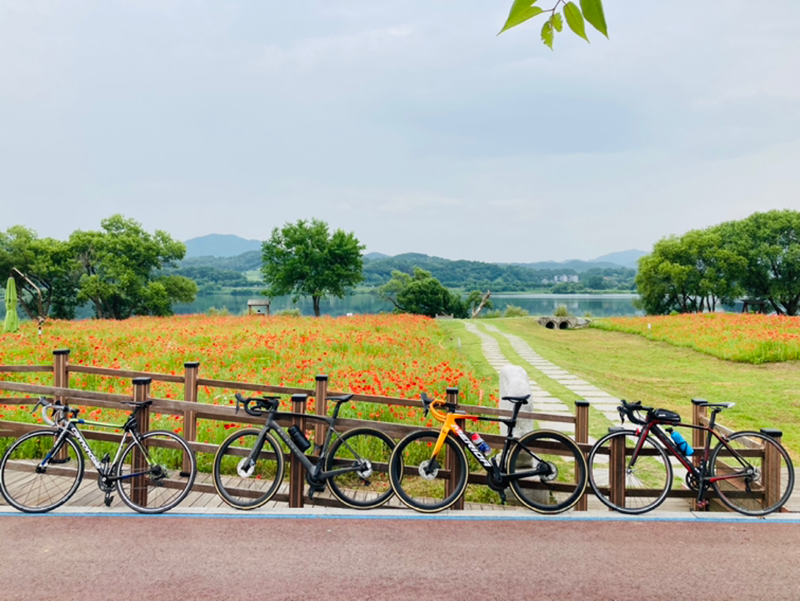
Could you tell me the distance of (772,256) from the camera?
46.8 meters

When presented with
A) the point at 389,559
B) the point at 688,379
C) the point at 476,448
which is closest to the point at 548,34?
the point at 389,559

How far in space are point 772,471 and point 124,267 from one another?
148ft

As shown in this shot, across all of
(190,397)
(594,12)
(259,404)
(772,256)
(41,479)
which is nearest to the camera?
(594,12)

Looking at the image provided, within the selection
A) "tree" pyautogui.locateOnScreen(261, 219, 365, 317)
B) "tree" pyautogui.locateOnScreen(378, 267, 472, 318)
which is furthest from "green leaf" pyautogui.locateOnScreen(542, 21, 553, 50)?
"tree" pyautogui.locateOnScreen(378, 267, 472, 318)

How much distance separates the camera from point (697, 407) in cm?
619

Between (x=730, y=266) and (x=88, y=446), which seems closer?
(x=88, y=446)

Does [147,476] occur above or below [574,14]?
below

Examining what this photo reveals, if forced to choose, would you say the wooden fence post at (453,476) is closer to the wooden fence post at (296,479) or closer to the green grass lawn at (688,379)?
the wooden fence post at (296,479)

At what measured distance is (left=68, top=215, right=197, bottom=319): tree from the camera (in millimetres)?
41938

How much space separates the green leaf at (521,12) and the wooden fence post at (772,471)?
5.35m

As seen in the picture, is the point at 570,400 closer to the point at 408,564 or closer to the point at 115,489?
the point at 408,564

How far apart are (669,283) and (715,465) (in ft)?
152

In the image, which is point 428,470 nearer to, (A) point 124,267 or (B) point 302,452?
(B) point 302,452

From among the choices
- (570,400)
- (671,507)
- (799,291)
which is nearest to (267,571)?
(671,507)
